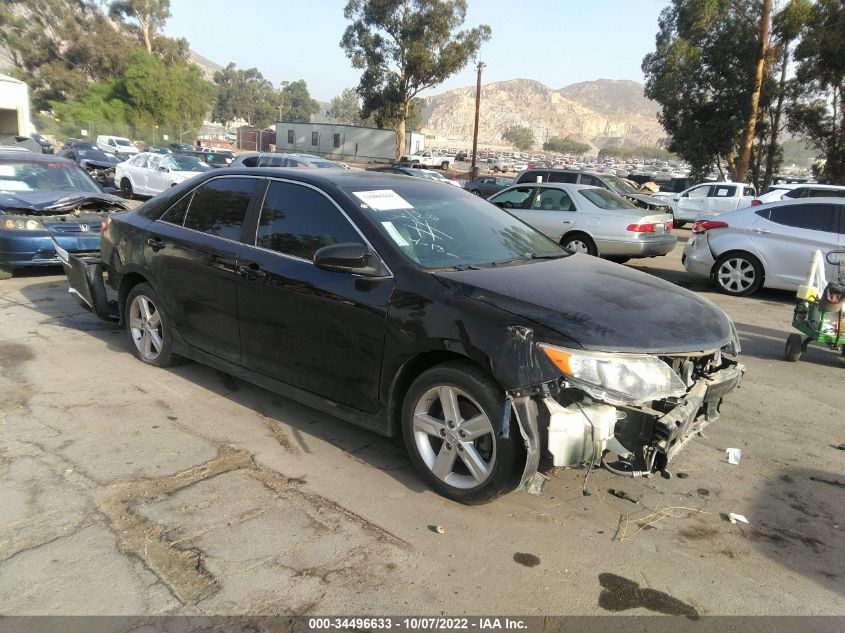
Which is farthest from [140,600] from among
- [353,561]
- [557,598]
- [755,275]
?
[755,275]

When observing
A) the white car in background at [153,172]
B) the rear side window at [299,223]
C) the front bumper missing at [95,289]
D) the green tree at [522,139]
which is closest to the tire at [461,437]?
the rear side window at [299,223]

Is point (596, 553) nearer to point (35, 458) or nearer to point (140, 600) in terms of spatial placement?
point (140, 600)

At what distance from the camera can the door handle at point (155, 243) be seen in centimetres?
505

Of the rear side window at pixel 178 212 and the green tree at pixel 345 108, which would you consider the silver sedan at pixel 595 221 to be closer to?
the rear side window at pixel 178 212

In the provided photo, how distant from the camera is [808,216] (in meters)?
8.90

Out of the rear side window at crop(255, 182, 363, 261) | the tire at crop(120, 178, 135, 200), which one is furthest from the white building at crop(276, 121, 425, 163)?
the rear side window at crop(255, 182, 363, 261)

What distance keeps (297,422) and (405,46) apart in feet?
151

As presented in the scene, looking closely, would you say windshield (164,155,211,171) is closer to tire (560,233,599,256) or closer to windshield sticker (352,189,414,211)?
tire (560,233,599,256)

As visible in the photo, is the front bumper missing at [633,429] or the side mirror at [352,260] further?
the side mirror at [352,260]

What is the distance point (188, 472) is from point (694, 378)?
2902 millimetres

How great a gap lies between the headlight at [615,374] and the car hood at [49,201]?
7779mm

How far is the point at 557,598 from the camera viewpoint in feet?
9.07

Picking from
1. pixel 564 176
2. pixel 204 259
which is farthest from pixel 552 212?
pixel 204 259

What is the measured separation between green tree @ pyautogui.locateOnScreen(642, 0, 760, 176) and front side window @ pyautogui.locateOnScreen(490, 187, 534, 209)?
19315 mm
